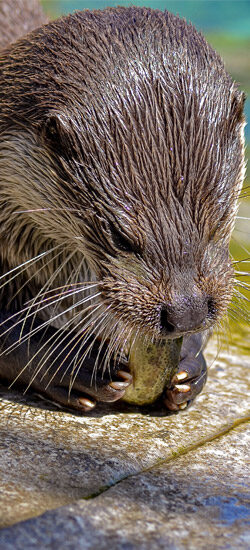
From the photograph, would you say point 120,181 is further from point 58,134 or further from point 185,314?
point 185,314

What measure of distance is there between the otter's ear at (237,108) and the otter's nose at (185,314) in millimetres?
542

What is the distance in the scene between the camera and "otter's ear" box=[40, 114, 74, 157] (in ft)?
5.97

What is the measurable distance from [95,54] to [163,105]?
0.23 meters

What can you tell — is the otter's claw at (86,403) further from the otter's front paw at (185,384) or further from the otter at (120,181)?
the otter's front paw at (185,384)

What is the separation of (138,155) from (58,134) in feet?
0.75

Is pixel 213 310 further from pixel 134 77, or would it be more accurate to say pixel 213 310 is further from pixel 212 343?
pixel 212 343

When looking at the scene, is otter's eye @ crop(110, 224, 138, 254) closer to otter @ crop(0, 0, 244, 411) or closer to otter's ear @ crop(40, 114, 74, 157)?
otter @ crop(0, 0, 244, 411)

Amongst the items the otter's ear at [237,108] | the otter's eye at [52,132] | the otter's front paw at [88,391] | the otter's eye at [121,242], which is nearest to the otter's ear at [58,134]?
the otter's eye at [52,132]

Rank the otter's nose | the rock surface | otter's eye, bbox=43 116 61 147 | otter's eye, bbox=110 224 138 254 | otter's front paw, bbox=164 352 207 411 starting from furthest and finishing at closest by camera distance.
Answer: otter's front paw, bbox=164 352 207 411, otter's eye, bbox=43 116 61 147, otter's eye, bbox=110 224 138 254, the otter's nose, the rock surface

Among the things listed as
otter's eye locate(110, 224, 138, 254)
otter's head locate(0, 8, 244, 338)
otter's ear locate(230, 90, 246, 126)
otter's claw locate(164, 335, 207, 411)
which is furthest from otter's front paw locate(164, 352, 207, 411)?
otter's ear locate(230, 90, 246, 126)

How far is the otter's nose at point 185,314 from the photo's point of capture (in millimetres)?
1628

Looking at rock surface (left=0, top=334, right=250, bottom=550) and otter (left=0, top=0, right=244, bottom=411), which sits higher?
otter (left=0, top=0, right=244, bottom=411)

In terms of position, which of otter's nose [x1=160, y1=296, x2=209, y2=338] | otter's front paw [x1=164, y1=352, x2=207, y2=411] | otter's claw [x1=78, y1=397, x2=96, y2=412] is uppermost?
otter's nose [x1=160, y1=296, x2=209, y2=338]

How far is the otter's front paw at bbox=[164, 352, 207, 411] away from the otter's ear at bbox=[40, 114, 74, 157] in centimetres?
70
